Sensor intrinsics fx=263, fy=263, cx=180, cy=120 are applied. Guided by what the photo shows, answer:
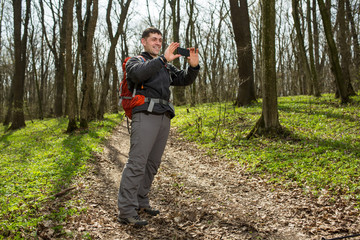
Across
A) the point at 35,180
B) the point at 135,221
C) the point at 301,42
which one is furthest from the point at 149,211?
the point at 301,42

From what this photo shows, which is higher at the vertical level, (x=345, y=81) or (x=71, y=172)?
(x=345, y=81)

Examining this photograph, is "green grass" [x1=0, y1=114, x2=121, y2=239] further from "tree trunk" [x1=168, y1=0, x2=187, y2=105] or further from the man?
"tree trunk" [x1=168, y1=0, x2=187, y2=105]

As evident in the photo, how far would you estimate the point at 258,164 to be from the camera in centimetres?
607

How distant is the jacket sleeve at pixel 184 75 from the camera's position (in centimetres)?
369

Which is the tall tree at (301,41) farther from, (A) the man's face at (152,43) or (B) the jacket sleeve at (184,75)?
(A) the man's face at (152,43)

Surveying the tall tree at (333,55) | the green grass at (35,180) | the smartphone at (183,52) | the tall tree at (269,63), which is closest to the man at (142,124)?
the smartphone at (183,52)

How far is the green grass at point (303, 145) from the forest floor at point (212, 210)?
1.33 feet

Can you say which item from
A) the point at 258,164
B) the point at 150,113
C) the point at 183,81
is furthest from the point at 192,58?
the point at 258,164

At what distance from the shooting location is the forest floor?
3336 millimetres

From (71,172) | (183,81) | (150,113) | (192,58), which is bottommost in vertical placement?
(71,172)

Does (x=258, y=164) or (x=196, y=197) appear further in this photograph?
(x=258, y=164)

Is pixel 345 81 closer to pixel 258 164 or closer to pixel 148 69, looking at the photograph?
pixel 258 164

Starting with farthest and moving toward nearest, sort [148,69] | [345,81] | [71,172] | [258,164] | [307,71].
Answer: [307,71]
[345,81]
[258,164]
[71,172]
[148,69]

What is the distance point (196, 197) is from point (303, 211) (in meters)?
1.74
